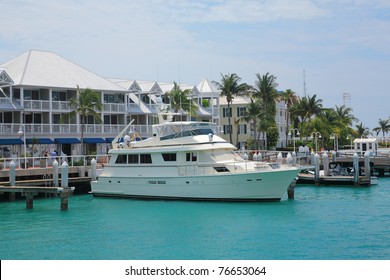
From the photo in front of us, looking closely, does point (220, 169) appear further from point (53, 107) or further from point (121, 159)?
point (53, 107)

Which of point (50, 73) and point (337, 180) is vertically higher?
point (50, 73)

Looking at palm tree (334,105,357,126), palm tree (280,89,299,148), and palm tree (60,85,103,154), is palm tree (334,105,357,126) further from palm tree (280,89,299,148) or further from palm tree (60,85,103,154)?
palm tree (60,85,103,154)

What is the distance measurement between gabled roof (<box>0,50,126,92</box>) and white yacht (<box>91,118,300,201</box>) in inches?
723

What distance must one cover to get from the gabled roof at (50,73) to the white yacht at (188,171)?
723 inches

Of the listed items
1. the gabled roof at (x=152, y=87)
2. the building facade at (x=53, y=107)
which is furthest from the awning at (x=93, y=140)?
the gabled roof at (x=152, y=87)

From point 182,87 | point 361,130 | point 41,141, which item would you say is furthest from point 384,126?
point 41,141

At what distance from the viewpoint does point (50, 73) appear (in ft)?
205

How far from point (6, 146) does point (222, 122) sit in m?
39.4

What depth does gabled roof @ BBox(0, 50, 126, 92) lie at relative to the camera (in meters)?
60.3

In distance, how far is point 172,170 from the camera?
136 ft

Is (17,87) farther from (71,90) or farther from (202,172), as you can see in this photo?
(202,172)

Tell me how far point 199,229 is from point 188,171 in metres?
10.5

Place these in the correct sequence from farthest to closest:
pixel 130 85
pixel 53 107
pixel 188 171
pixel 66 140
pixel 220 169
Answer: pixel 130 85
pixel 53 107
pixel 66 140
pixel 188 171
pixel 220 169

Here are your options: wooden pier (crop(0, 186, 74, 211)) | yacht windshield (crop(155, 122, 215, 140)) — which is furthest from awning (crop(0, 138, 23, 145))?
yacht windshield (crop(155, 122, 215, 140))
